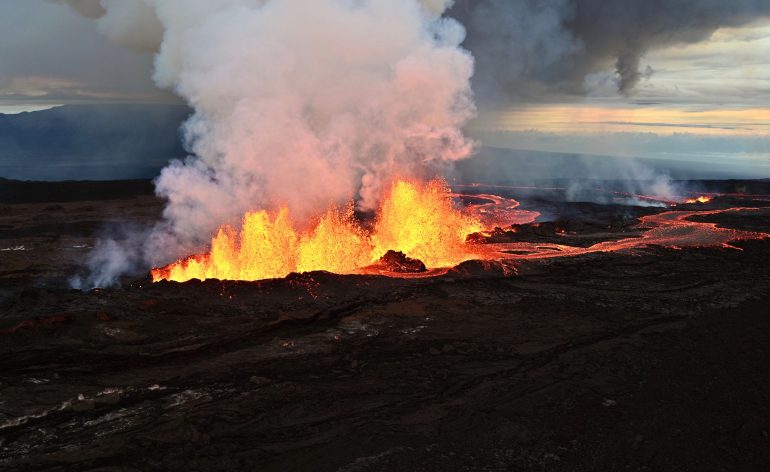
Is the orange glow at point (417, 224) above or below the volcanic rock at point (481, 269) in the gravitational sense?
above

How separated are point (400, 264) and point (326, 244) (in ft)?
12.0

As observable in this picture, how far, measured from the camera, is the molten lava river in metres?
24.1

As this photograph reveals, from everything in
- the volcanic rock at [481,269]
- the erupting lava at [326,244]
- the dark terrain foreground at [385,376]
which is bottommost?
the dark terrain foreground at [385,376]

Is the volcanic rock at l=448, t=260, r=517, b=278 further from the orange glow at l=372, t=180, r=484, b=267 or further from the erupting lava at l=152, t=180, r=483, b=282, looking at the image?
the orange glow at l=372, t=180, r=484, b=267

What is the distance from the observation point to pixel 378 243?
31672 mm

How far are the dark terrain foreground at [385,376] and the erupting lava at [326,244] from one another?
3519 mm

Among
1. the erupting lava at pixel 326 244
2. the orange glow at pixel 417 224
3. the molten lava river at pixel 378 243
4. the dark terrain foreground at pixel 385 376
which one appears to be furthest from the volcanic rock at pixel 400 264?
the orange glow at pixel 417 224

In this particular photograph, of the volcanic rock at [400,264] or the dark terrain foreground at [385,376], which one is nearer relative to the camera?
the dark terrain foreground at [385,376]

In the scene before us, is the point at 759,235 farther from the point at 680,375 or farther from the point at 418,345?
the point at 418,345

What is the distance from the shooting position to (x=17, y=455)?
30.7ft

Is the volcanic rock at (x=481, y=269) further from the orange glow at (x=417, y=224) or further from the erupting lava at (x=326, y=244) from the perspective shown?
the orange glow at (x=417, y=224)

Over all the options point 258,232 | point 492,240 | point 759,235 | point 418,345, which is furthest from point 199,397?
point 759,235

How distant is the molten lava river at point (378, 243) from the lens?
24.1 metres

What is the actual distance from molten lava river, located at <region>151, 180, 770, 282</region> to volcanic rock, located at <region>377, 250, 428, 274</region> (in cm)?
22
